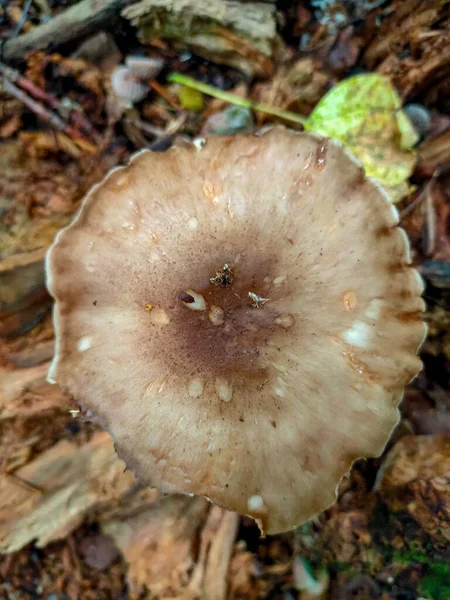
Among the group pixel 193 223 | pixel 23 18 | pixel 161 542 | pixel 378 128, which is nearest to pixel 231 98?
Result: pixel 378 128

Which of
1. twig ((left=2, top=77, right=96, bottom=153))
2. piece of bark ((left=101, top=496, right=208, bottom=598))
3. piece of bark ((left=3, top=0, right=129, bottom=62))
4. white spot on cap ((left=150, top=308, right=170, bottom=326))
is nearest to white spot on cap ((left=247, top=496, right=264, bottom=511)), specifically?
white spot on cap ((left=150, top=308, right=170, bottom=326))

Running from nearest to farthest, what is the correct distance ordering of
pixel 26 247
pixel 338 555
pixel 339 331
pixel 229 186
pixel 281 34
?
pixel 339 331 < pixel 229 186 < pixel 338 555 < pixel 26 247 < pixel 281 34

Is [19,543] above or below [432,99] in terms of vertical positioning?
below

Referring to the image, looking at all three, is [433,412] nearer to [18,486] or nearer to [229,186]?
[229,186]

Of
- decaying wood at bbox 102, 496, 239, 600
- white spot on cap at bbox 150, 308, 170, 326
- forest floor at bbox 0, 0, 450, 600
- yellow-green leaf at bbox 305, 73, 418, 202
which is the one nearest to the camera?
white spot on cap at bbox 150, 308, 170, 326

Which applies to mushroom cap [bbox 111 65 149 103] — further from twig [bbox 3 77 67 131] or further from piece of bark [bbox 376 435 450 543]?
piece of bark [bbox 376 435 450 543]

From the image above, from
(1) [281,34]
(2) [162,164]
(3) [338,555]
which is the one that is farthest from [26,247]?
(3) [338,555]

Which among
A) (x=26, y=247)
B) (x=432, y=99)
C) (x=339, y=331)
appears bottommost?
(x=26, y=247)
